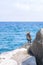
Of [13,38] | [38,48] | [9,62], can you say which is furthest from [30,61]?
[13,38]

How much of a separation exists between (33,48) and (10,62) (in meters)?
0.86

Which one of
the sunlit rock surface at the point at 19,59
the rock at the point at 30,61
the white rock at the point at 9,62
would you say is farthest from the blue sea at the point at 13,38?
the rock at the point at 30,61

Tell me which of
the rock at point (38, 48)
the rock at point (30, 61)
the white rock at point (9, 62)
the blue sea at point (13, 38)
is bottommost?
the blue sea at point (13, 38)

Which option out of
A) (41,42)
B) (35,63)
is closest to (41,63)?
(35,63)

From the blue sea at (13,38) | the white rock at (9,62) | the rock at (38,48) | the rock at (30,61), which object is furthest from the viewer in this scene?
the blue sea at (13,38)

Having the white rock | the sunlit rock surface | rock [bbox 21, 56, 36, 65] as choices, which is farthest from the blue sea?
rock [bbox 21, 56, 36, 65]

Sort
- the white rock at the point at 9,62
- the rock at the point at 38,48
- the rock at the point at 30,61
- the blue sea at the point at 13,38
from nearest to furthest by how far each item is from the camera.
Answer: the rock at the point at 38,48, the rock at the point at 30,61, the white rock at the point at 9,62, the blue sea at the point at 13,38

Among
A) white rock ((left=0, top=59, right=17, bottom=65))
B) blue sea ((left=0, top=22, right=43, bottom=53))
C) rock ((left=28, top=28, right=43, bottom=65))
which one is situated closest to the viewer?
rock ((left=28, top=28, right=43, bottom=65))

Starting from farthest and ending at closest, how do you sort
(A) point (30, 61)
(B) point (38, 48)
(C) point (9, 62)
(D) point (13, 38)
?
(D) point (13, 38) → (C) point (9, 62) → (A) point (30, 61) → (B) point (38, 48)

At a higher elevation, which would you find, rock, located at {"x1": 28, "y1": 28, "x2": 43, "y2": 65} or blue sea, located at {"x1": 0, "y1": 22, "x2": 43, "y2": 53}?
rock, located at {"x1": 28, "y1": 28, "x2": 43, "y2": 65}

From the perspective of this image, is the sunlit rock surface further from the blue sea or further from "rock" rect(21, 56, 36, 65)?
the blue sea

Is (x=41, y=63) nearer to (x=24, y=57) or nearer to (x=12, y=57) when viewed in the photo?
(x=24, y=57)

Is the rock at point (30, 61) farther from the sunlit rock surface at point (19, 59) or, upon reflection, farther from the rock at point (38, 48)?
the rock at point (38, 48)

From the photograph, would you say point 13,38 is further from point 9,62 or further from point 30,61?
point 30,61
